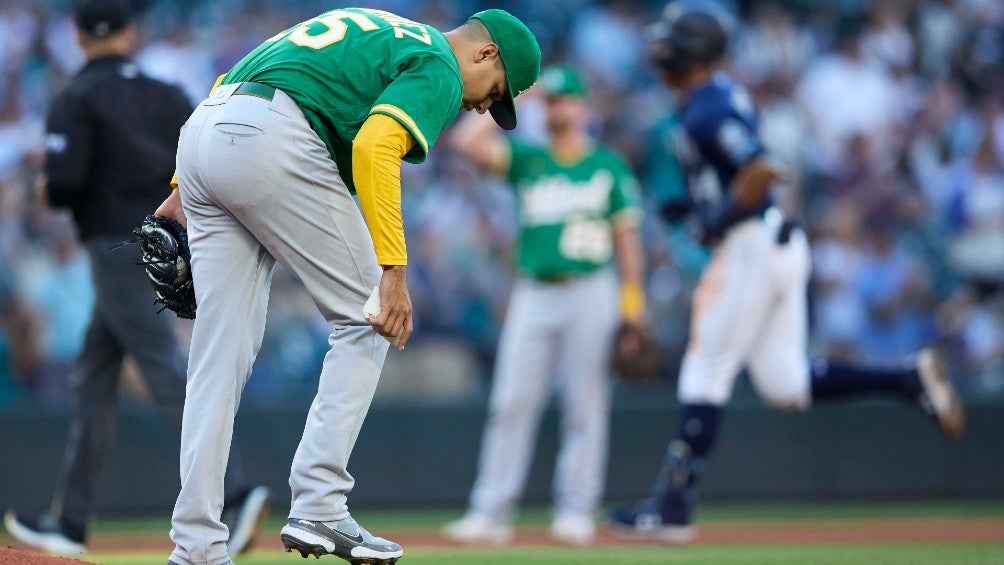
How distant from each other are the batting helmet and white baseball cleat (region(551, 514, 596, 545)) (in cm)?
274

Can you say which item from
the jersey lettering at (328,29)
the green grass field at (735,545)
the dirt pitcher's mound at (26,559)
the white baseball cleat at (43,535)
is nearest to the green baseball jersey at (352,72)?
the jersey lettering at (328,29)

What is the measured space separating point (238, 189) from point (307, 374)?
244 inches

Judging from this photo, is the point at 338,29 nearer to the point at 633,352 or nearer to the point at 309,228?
the point at 309,228

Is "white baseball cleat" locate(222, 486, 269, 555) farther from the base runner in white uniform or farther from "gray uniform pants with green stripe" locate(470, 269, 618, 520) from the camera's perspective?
"gray uniform pants with green stripe" locate(470, 269, 618, 520)

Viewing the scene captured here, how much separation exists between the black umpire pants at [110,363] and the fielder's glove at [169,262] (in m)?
1.59

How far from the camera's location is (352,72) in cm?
432

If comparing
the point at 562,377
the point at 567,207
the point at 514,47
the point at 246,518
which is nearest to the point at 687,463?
the point at 562,377

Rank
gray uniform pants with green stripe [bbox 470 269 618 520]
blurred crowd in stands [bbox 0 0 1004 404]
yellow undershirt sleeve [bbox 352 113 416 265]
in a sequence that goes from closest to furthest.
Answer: yellow undershirt sleeve [bbox 352 113 416 265] → gray uniform pants with green stripe [bbox 470 269 618 520] → blurred crowd in stands [bbox 0 0 1004 404]

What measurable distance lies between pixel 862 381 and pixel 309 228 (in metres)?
4.07

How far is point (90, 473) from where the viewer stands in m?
6.44

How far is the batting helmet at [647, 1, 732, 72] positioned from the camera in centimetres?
750

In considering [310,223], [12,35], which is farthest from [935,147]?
[310,223]

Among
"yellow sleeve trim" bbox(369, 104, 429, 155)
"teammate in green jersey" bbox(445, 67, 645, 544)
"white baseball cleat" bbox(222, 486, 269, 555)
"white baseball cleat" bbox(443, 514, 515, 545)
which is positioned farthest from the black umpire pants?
"teammate in green jersey" bbox(445, 67, 645, 544)

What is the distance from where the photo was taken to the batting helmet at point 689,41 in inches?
295
